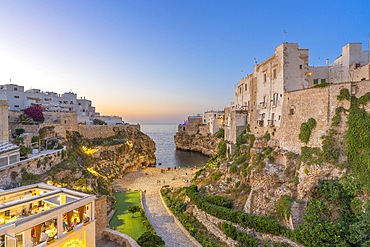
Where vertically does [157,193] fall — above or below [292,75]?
below

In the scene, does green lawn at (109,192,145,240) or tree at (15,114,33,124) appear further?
tree at (15,114,33,124)

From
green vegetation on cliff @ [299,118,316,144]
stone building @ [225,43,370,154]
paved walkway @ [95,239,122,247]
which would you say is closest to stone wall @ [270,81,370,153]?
stone building @ [225,43,370,154]

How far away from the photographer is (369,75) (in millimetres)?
19812

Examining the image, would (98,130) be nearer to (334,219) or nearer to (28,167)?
(28,167)

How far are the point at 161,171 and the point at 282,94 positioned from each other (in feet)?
91.3

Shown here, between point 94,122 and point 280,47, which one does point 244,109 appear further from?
point 94,122

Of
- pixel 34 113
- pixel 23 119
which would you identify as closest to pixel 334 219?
pixel 23 119

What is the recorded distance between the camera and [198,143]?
230 feet

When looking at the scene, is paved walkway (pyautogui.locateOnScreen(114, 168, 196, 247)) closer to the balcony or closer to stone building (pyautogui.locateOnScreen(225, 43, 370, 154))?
stone building (pyautogui.locateOnScreen(225, 43, 370, 154))

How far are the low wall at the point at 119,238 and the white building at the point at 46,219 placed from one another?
2519mm

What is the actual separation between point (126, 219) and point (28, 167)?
10896mm

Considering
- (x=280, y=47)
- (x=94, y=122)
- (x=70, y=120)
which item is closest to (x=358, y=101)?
(x=280, y=47)

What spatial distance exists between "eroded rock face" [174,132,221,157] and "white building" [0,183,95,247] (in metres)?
48.6

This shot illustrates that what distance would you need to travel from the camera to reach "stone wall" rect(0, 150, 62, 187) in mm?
18094
